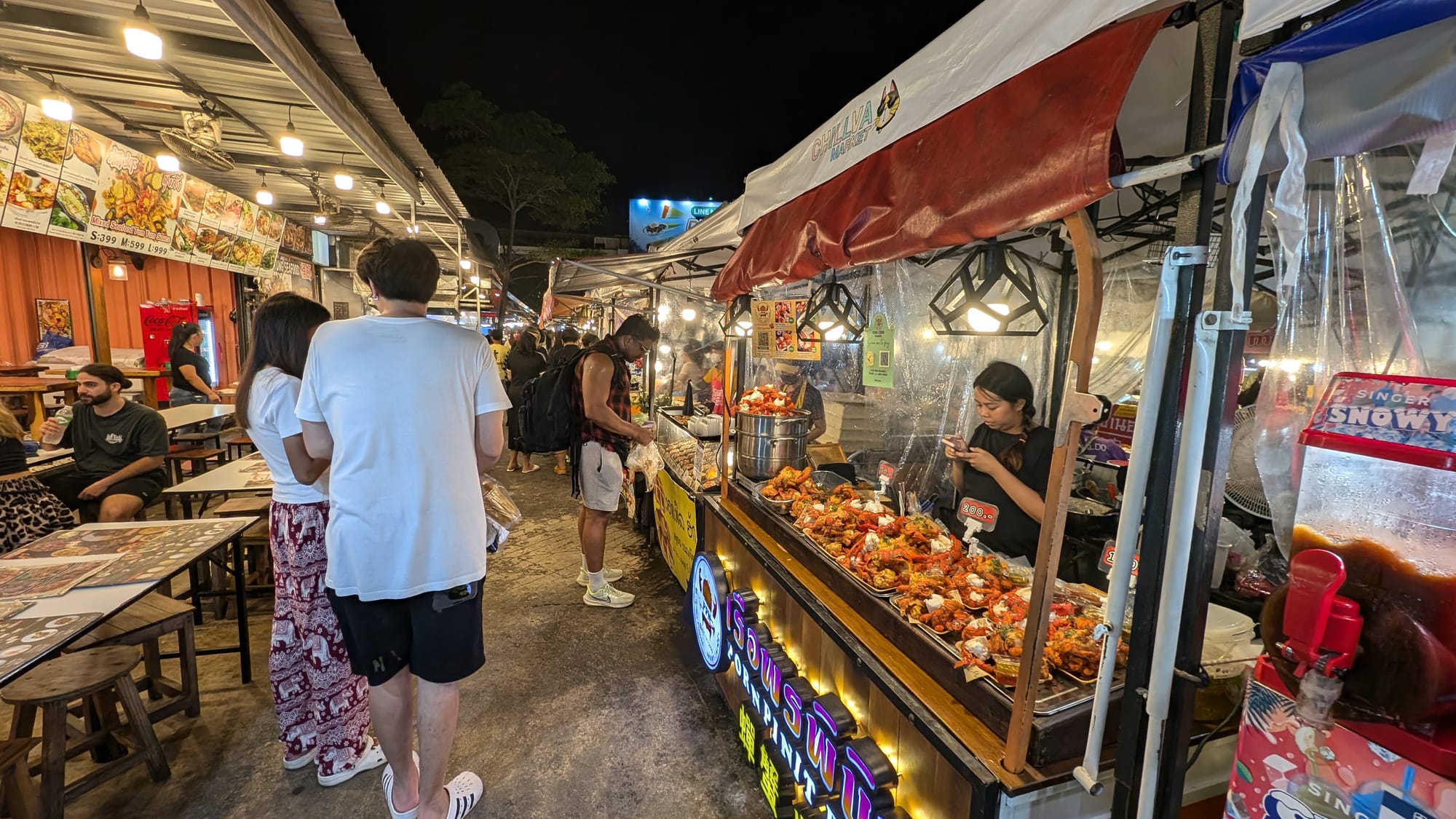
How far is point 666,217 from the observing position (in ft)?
104

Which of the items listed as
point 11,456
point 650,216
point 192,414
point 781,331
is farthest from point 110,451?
point 650,216

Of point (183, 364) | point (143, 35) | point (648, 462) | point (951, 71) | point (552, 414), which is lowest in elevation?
point (648, 462)

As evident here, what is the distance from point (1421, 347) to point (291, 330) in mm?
3668

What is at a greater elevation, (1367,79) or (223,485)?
(1367,79)

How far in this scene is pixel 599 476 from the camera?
4.55 metres

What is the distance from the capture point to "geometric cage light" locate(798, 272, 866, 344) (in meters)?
3.54

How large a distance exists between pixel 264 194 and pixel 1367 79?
10.9 m

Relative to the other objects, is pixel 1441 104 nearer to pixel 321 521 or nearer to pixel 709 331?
pixel 321 521

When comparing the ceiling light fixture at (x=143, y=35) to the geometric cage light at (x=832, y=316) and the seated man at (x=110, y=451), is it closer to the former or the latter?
the seated man at (x=110, y=451)

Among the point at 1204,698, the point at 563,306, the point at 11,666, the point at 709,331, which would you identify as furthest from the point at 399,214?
the point at 1204,698

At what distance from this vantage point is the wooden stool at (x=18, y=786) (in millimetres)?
2146

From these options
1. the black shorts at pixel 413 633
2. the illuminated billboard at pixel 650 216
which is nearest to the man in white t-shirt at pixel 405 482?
the black shorts at pixel 413 633

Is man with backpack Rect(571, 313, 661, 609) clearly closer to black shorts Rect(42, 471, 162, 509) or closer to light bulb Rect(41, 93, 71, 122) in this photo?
black shorts Rect(42, 471, 162, 509)

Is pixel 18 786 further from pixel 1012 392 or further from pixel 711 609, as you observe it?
pixel 1012 392
